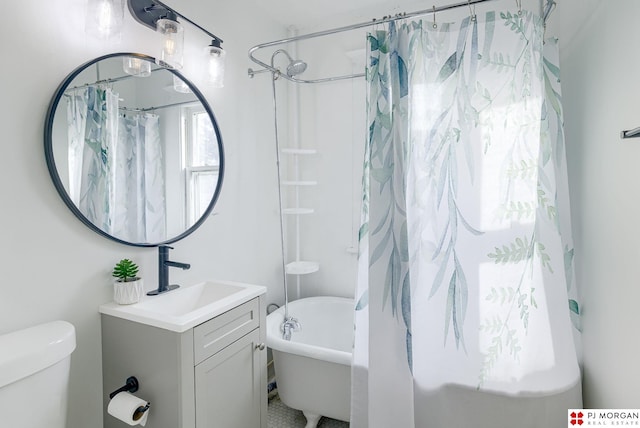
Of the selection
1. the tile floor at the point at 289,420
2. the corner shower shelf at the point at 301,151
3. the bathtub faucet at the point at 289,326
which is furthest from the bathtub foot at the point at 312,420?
the corner shower shelf at the point at 301,151

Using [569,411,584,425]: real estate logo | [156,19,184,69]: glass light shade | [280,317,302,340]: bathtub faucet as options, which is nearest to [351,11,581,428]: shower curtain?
[569,411,584,425]: real estate logo

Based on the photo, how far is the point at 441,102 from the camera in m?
1.42

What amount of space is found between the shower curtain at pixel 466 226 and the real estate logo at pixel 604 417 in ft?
0.18

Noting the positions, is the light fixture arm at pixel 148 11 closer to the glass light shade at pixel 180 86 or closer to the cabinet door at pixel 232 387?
the glass light shade at pixel 180 86

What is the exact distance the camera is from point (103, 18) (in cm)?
122

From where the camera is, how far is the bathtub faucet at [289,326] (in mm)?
2121

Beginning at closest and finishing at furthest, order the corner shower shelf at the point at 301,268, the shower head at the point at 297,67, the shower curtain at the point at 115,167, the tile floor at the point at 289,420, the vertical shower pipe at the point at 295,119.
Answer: the shower curtain at the point at 115,167, the tile floor at the point at 289,420, the shower head at the point at 297,67, the corner shower shelf at the point at 301,268, the vertical shower pipe at the point at 295,119

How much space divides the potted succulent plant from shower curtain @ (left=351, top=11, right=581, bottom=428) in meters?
0.99

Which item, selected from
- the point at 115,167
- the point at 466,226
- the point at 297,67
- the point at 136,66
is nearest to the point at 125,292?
the point at 115,167

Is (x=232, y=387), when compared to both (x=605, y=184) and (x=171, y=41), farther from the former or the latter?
(x=605, y=184)

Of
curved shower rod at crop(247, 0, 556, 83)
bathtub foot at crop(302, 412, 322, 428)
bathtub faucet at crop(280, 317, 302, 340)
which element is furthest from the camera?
bathtub faucet at crop(280, 317, 302, 340)

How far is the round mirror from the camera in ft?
4.07

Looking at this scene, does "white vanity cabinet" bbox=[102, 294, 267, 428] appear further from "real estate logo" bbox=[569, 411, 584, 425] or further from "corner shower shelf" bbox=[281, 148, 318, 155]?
"real estate logo" bbox=[569, 411, 584, 425]

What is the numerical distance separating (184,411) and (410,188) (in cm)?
124
